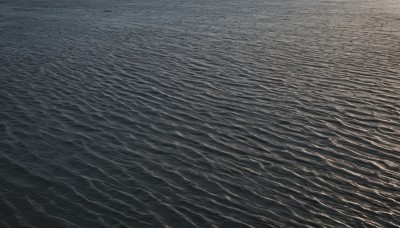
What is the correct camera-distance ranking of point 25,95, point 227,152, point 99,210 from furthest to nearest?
point 25,95 → point 227,152 → point 99,210

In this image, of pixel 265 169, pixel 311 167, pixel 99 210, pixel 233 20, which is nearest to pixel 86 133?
pixel 99 210

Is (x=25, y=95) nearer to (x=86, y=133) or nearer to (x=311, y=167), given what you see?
(x=86, y=133)

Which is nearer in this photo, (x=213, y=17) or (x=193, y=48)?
(x=193, y=48)

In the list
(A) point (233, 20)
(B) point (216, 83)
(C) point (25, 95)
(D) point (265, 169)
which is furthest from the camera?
(A) point (233, 20)

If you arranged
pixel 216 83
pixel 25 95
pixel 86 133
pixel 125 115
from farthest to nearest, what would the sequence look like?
pixel 216 83 < pixel 25 95 < pixel 125 115 < pixel 86 133

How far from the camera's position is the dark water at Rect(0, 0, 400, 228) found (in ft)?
48.3

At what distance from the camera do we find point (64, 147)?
750 inches

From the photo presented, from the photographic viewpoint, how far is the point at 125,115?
74.7 feet

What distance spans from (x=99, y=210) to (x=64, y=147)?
17.9 feet

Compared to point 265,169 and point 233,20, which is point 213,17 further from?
point 265,169

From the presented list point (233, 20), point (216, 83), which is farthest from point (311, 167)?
point (233, 20)

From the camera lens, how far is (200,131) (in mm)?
20766

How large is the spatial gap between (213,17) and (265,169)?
44807 millimetres

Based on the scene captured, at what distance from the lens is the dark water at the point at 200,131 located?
14.7 metres
